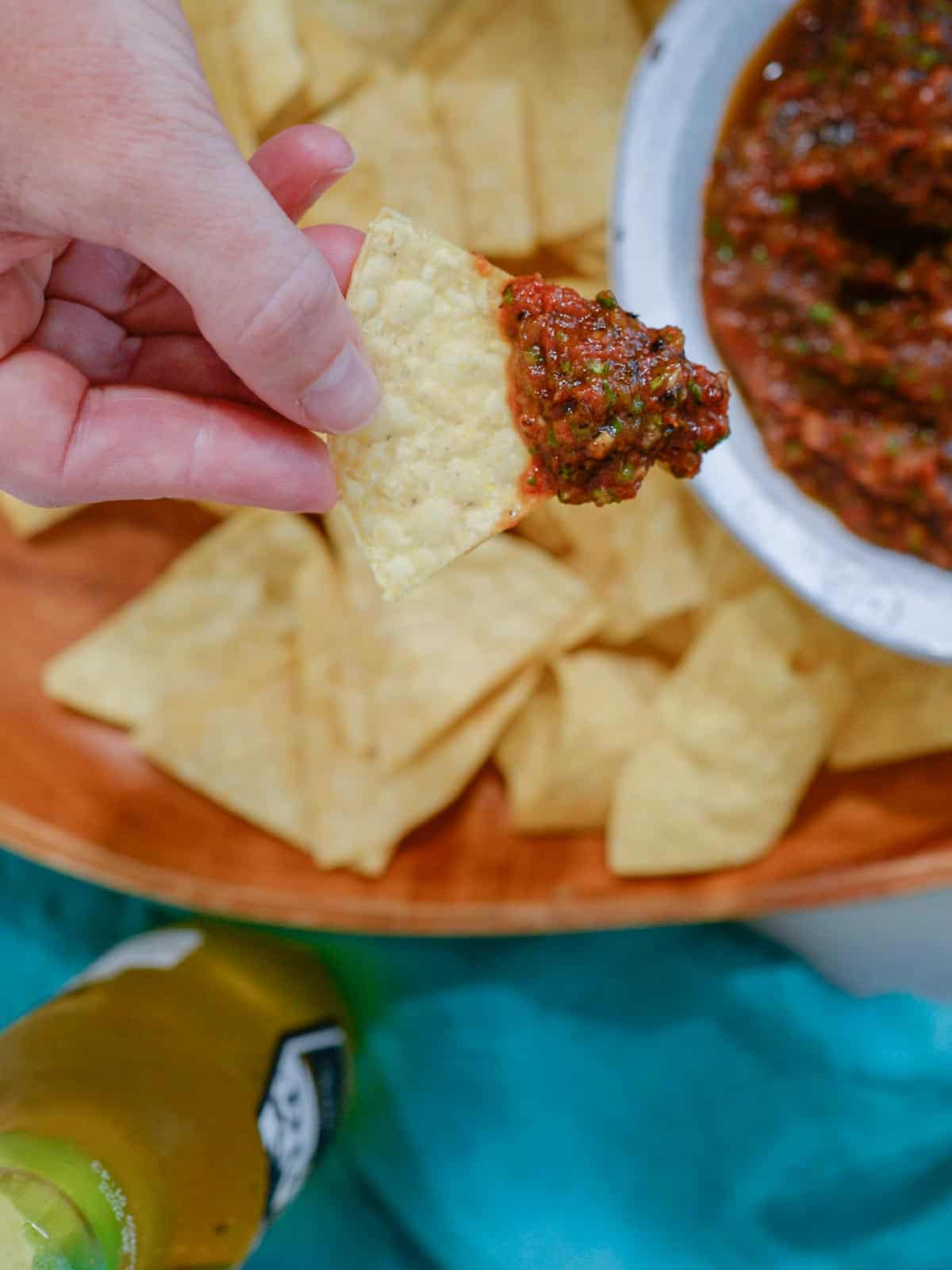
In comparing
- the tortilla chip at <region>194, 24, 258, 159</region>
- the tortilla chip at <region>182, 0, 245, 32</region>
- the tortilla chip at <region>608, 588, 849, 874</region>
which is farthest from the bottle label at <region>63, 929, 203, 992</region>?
the tortilla chip at <region>182, 0, 245, 32</region>

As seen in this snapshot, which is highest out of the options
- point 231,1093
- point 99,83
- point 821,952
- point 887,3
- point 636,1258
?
point 99,83

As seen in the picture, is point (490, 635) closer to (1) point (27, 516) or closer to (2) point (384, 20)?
(1) point (27, 516)

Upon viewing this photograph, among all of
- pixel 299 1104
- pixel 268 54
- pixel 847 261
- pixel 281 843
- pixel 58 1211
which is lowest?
pixel 299 1104

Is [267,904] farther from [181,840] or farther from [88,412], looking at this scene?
[88,412]

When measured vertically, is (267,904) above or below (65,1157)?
below

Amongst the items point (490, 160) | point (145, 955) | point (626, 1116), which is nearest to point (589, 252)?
point (490, 160)

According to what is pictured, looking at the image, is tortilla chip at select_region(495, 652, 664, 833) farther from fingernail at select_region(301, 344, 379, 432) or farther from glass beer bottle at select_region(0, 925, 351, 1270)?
fingernail at select_region(301, 344, 379, 432)

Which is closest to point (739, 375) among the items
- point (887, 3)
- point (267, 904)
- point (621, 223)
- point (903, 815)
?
point (621, 223)
